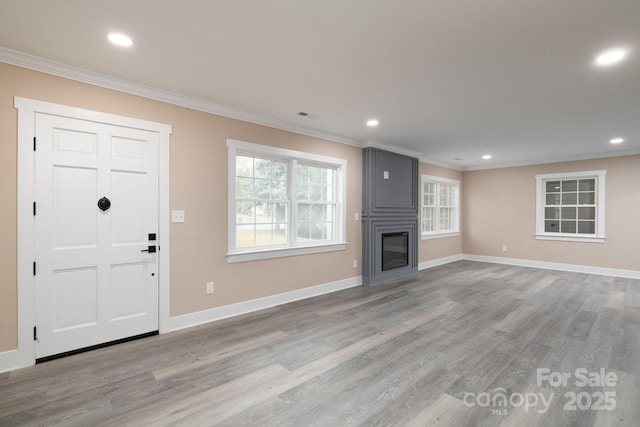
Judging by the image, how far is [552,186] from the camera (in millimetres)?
6777

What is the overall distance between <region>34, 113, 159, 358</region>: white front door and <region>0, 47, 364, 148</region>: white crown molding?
39cm

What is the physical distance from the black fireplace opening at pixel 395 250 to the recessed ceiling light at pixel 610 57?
12.3ft

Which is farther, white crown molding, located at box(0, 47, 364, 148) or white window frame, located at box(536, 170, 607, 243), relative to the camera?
white window frame, located at box(536, 170, 607, 243)

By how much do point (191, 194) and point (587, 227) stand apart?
782 centimetres

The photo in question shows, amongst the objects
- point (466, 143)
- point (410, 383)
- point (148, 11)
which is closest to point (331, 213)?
point (466, 143)

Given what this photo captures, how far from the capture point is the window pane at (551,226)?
6719mm

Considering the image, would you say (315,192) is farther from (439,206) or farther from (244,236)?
(439,206)

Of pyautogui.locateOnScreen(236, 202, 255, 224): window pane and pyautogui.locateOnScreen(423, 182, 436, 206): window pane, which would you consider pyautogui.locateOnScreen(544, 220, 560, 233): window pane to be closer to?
pyautogui.locateOnScreen(423, 182, 436, 206): window pane

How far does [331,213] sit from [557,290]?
3981mm

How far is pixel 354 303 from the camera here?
4.20 meters

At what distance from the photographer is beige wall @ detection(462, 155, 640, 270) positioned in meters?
5.79

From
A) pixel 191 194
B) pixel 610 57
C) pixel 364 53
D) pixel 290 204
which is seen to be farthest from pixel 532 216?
pixel 191 194

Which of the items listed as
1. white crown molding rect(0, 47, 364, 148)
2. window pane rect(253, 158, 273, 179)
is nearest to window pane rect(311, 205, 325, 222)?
window pane rect(253, 158, 273, 179)

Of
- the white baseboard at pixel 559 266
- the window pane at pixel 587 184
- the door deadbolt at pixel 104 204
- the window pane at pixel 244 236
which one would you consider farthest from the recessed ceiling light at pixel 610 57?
the white baseboard at pixel 559 266
